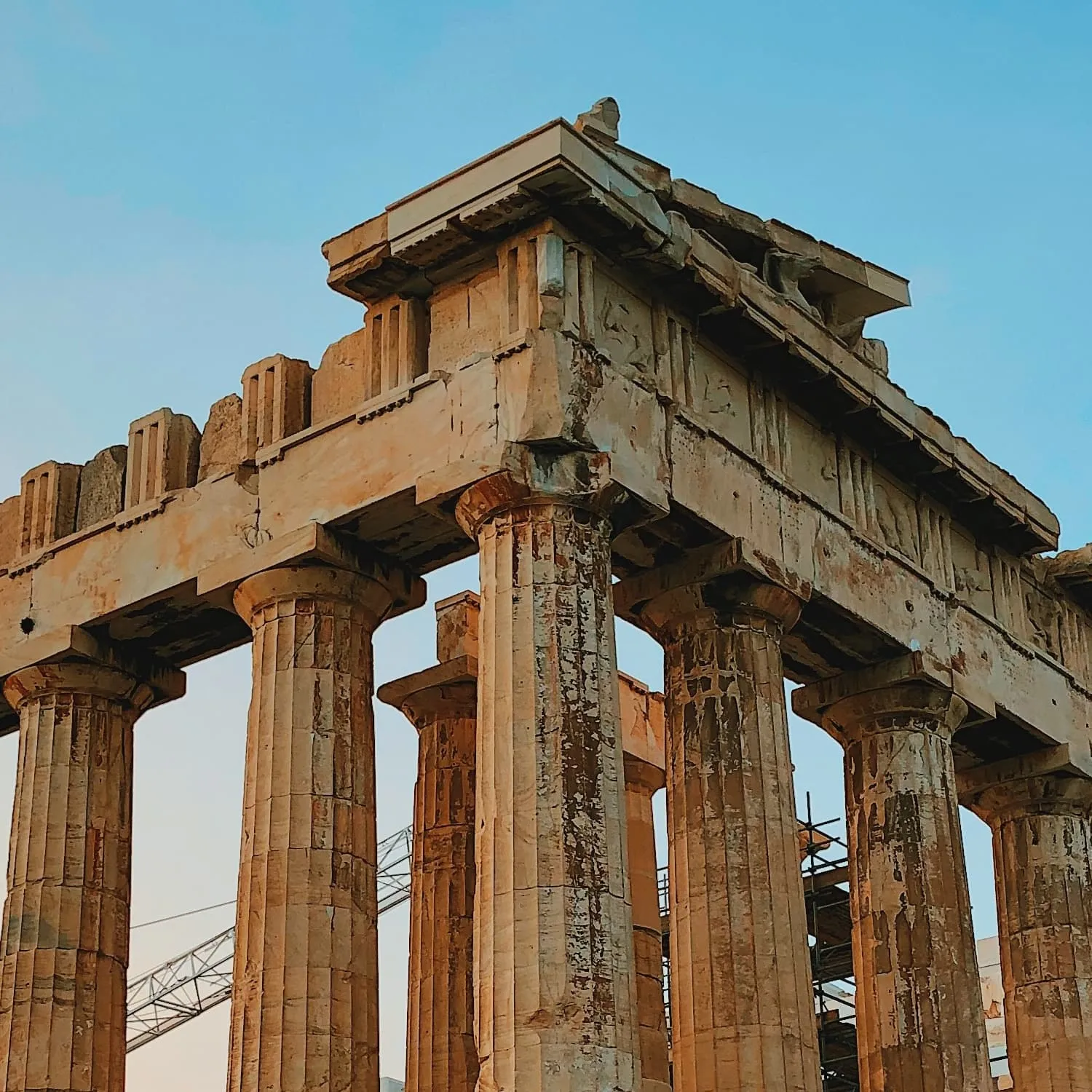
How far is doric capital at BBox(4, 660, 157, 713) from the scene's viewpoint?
30453 mm

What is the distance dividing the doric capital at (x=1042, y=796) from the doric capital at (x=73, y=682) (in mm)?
13183

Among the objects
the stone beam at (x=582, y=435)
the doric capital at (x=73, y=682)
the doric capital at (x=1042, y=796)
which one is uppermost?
the stone beam at (x=582, y=435)

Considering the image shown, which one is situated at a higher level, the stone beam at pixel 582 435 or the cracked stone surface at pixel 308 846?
the stone beam at pixel 582 435

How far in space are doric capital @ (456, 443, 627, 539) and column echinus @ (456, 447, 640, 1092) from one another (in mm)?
18

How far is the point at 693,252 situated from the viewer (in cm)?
2812

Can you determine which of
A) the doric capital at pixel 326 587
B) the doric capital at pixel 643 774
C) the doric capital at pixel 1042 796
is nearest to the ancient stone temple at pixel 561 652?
the doric capital at pixel 326 587

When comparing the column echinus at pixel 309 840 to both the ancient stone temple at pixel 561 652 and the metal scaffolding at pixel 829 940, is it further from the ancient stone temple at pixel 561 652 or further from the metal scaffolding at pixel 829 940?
the metal scaffolding at pixel 829 940

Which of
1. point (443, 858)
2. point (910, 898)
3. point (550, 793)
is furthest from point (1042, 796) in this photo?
point (550, 793)

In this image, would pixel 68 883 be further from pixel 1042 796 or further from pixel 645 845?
pixel 1042 796

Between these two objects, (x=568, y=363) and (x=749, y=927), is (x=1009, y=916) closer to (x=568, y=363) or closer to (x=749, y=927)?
(x=749, y=927)

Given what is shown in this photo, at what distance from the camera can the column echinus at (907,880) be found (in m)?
29.8

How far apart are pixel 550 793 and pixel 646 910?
37.9ft

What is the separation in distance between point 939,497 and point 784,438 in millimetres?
4040

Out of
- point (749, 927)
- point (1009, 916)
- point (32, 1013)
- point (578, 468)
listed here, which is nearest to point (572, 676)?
point (578, 468)
